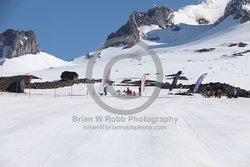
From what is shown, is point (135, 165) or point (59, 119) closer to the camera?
point (135, 165)

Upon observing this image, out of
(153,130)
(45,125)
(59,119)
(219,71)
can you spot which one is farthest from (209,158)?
(219,71)

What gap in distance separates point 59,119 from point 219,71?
6776 centimetres

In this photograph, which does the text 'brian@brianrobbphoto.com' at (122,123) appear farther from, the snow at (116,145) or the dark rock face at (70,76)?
the dark rock face at (70,76)

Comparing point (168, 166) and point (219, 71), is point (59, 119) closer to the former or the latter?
point (168, 166)

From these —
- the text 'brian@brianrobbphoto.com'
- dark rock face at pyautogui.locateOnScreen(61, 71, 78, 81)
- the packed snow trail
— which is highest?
dark rock face at pyautogui.locateOnScreen(61, 71, 78, 81)

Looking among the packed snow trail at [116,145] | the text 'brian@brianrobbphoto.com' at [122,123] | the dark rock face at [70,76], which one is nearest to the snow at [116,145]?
the packed snow trail at [116,145]

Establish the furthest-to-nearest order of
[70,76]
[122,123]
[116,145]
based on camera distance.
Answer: [70,76]
[122,123]
[116,145]

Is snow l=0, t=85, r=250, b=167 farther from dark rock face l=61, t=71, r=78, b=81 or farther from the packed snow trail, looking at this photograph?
dark rock face l=61, t=71, r=78, b=81

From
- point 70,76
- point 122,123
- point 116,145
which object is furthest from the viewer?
point 70,76

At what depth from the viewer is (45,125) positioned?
49.5ft

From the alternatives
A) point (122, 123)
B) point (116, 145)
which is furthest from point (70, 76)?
point (116, 145)

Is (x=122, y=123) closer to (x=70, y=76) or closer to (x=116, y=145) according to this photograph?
(x=116, y=145)

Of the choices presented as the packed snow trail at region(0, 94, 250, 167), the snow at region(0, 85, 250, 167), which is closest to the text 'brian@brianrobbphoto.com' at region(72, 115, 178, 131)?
the snow at region(0, 85, 250, 167)

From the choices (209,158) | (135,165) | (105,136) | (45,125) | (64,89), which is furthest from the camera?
(64,89)
